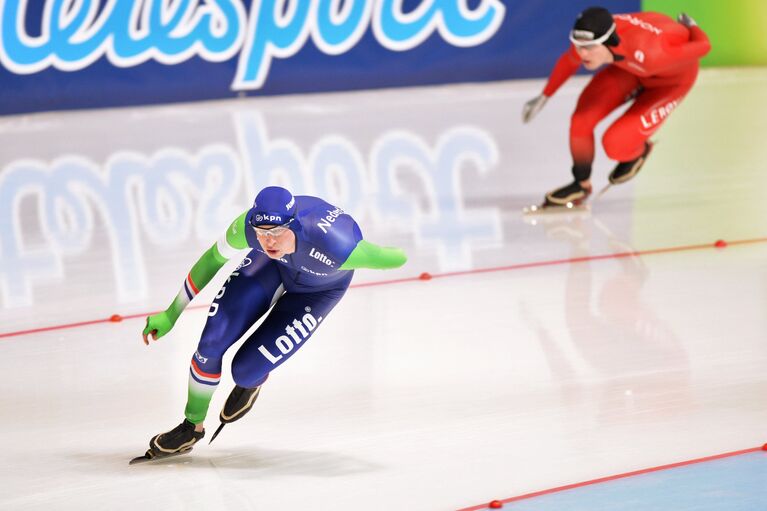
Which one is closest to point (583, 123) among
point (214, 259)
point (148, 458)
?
point (214, 259)

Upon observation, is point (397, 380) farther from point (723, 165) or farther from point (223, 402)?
point (723, 165)

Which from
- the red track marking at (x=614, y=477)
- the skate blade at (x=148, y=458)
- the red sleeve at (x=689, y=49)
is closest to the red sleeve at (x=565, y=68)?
the red sleeve at (x=689, y=49)

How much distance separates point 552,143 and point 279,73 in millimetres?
3145

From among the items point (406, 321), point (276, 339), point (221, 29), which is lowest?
point (406, 321)

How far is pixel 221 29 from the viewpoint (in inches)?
424

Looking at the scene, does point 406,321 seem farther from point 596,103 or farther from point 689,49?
point 689,49

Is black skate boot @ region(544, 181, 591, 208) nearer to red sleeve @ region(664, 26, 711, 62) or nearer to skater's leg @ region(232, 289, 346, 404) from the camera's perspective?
red sleeve @ region(664, 26, 711, 62)

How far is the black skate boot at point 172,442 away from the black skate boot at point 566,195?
151 inches

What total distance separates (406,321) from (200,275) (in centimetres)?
160

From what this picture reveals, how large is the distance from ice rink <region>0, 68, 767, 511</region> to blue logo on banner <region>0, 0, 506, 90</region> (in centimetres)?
106

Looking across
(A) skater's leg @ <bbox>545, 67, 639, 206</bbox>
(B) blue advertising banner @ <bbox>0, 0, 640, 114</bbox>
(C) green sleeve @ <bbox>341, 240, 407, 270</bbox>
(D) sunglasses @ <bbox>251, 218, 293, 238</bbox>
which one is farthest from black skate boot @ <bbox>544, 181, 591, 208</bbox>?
(B) blue advertising banner @ <bbox>0, 0, 640, 114</bbox>

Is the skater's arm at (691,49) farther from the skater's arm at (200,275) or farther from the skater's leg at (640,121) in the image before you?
the skater's arm at (200,275)

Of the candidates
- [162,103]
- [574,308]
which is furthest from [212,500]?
[162,103]

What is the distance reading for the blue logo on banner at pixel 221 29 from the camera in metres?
10.3
